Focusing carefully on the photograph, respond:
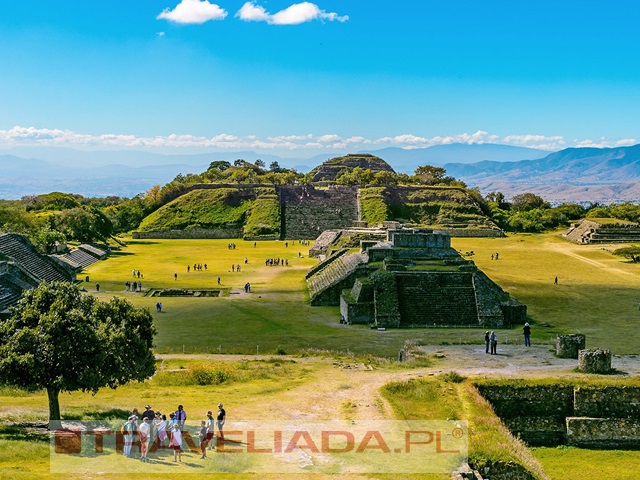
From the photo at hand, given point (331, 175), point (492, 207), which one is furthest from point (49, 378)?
point (331, 175)

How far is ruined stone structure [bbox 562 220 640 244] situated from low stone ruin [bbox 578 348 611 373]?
63.1 m

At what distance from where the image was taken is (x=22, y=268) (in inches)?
1462

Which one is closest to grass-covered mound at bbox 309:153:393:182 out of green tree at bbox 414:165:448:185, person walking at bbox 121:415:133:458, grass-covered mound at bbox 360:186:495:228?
green tree at bbox 414:165:448:185

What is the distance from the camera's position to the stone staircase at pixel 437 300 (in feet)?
116

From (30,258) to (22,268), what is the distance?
6.50 m

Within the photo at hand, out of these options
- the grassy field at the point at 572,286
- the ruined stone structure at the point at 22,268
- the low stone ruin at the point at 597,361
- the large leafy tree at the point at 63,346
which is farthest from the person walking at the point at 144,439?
the grassy field at the point at 572,286

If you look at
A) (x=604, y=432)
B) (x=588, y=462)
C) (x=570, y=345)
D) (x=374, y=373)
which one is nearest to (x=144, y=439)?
(x=374, y=373)

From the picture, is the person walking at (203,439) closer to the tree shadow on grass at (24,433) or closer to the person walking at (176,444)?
the person walking at (176,444)

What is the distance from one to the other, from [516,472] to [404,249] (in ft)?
93.0

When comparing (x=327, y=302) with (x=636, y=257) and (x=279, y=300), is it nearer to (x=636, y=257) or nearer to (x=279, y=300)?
(x=279, y=300)

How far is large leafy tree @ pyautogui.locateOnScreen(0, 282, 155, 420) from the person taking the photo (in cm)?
1705

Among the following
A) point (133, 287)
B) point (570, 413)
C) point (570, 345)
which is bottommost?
point (570, 413)

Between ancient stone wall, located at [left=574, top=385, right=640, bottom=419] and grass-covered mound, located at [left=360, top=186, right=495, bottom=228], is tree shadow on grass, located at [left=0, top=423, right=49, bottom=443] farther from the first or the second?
grass-covered mound, located at [left=360, top=186, right=495, bottom=228]

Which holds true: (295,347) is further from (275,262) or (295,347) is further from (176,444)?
(275,262)
